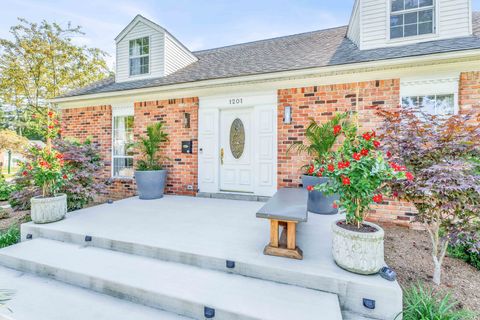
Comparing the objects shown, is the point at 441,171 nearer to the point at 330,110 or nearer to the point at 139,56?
the point at 330,110

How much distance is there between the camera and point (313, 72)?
185 inches

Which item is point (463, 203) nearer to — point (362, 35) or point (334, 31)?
point (362, 35)

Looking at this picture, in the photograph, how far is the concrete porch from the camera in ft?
6.72

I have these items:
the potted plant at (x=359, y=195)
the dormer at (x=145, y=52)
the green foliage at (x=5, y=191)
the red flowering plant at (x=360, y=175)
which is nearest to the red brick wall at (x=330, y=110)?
the red flowering plant at (x=360, y=175)

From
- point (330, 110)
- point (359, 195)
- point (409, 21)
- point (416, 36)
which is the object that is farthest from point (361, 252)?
point (409, 21)

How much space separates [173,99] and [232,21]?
14.7ft

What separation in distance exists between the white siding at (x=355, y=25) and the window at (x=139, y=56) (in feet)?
19.7

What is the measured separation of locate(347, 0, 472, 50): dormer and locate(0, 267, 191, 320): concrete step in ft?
20.9

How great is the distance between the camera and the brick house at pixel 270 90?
14.3 ft

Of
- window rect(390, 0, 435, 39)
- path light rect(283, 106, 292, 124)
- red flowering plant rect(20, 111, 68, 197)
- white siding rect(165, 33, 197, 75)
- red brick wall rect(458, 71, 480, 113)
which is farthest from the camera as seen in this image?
white siding rect(165, 33, 197, 75)

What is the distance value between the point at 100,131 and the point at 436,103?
28.1 ft

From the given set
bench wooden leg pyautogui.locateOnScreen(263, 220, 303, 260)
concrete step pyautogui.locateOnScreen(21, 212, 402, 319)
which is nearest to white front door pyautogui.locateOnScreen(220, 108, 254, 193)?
concrete step pyautogui.locateOnScreen(21, 212, 402, 319)

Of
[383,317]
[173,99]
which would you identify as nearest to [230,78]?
[173,99]

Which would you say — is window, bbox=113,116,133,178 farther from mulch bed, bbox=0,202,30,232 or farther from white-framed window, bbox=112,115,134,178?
mulch bed, bbox=0,202,30,232
